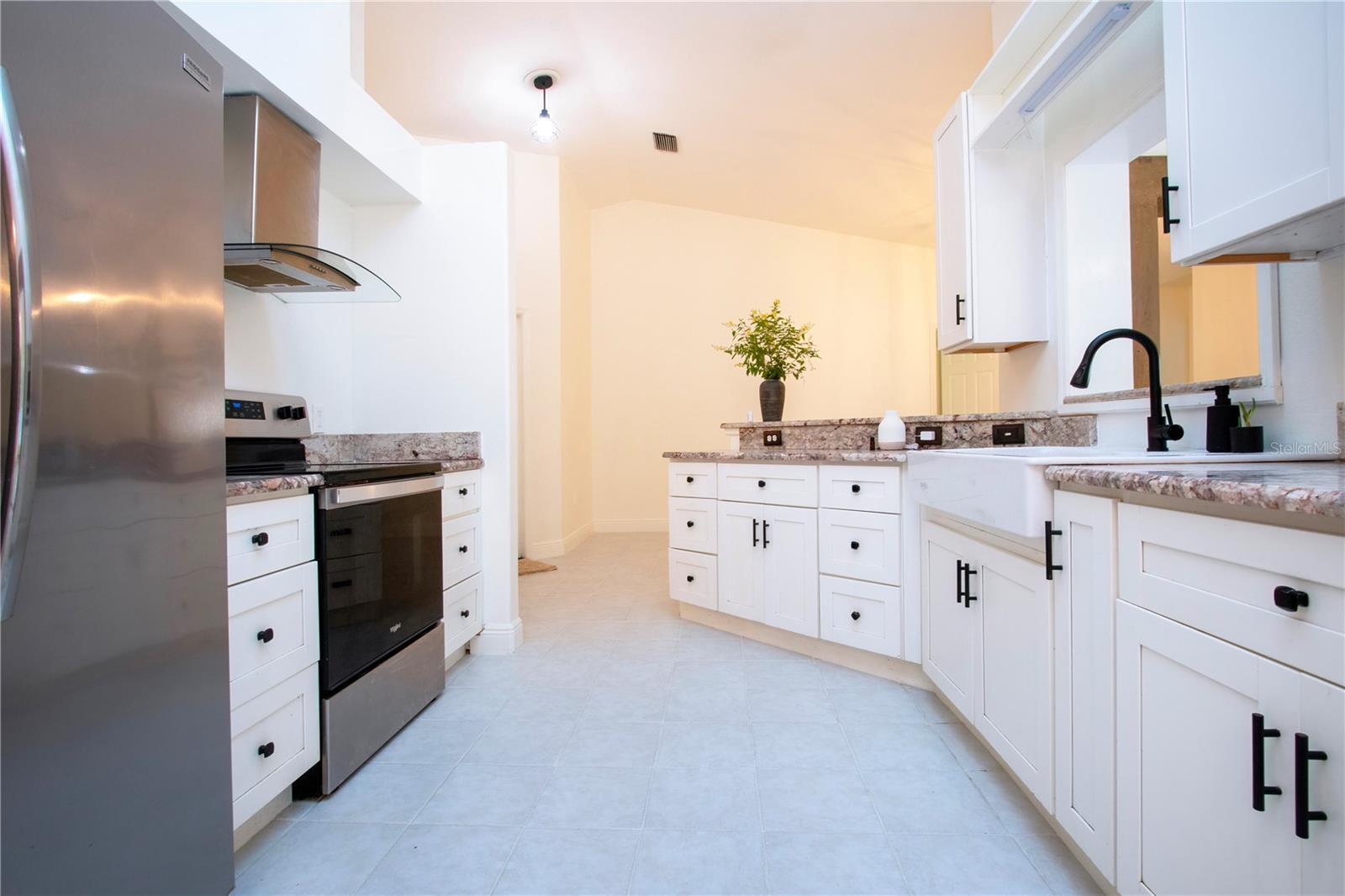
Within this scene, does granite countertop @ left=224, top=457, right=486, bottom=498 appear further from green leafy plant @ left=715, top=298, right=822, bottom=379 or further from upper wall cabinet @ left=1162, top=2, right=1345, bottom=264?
green leafy plant @ left=715, top=298, right=822, bottom=379

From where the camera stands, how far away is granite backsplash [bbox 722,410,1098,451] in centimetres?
212

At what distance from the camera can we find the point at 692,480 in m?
2.98

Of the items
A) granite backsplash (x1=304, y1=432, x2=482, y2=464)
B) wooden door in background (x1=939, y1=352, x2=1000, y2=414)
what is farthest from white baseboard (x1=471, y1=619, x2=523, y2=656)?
wooden door in background (x1=939, y1=352, x2=1000, y2=414)

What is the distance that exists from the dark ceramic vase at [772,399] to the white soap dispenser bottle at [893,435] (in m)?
0.82

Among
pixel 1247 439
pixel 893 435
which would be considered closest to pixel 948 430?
pixel 893 435

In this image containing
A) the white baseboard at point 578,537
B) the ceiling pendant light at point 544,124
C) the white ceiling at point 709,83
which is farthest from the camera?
the white baseboard at point 578,537

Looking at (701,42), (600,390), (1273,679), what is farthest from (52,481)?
(600,390)

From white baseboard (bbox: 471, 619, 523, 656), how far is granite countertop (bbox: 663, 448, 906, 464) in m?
1.15

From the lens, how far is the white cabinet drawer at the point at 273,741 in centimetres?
124

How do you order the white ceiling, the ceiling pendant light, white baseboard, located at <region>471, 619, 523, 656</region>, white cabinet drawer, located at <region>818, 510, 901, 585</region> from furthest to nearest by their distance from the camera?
the ceiling pendant light
the white ceiling
white baseboard, located at <region>471, 619, 523, 656</region>
white cabinet drawer, located at <region>818, 510, 901, 585</region>

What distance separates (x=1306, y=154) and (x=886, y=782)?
1.57 meters

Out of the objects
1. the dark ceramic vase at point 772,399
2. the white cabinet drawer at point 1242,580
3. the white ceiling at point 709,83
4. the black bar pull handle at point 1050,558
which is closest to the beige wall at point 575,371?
the white ceiling at point 709,83

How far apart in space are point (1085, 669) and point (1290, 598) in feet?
1.58

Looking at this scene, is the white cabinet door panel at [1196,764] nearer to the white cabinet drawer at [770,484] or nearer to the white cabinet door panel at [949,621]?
the white cabinet door panel at [949,621]
